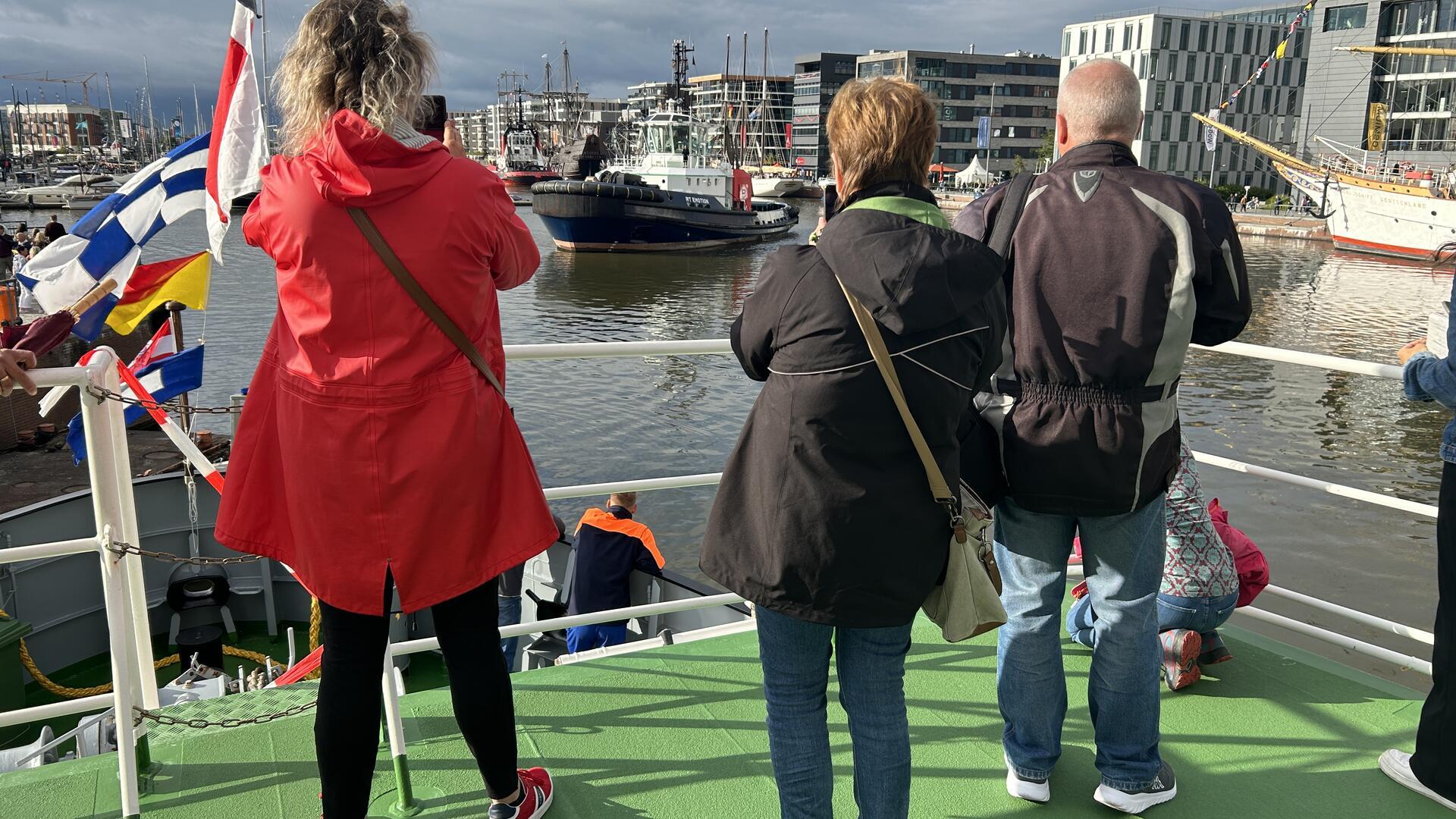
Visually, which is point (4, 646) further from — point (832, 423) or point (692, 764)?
point (832, 423)

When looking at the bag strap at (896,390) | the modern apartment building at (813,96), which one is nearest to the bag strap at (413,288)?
the bag strap at (896,390)

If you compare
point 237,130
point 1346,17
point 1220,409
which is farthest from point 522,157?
point 237,130

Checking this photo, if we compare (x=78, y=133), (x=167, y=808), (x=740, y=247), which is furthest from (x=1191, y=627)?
(x=78, y=133)

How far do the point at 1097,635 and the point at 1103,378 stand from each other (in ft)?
1.97

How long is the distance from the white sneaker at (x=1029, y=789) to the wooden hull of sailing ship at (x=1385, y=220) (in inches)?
1526

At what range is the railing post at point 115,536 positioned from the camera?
1820 mm

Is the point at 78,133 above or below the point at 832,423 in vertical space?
above

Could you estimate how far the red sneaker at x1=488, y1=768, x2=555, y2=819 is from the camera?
1917 mm

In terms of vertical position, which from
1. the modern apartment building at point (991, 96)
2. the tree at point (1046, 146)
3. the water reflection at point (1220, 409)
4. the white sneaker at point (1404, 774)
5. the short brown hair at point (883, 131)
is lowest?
the water reflection at point (1220, 409)

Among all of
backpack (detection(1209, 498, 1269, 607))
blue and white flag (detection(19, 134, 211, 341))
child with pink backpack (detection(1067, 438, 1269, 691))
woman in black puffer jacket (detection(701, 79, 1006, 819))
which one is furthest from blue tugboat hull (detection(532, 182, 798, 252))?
woman in black puffer jacket (detection(701, 79, 1006, 819))

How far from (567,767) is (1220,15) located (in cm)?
7821

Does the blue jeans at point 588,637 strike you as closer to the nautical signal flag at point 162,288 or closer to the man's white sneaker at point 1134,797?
the nautical signal flag at point 162,288

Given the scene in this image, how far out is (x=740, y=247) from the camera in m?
37.6

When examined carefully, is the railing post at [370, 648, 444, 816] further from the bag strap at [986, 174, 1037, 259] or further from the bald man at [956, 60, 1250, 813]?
the bag strap at [986, 174, 1037, 259]
